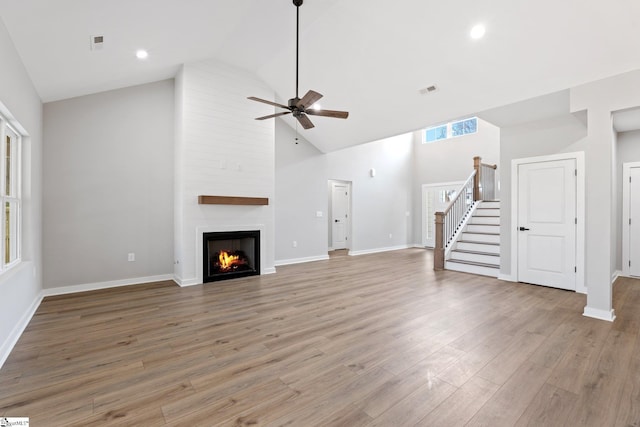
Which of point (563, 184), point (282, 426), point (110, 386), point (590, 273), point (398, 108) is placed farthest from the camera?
point (398, 108)

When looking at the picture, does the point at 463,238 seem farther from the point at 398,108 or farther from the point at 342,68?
the point at 342,68

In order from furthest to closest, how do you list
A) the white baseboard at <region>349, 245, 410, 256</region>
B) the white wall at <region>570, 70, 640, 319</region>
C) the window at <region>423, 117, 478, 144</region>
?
the window at <region>423, 117, 478, 144</region> < the white baseboard at <region>349, 245, 410, 256</region> < the white wall at <region>570, 70, 640, 319</region>

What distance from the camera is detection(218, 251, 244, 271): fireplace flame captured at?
5441 mm

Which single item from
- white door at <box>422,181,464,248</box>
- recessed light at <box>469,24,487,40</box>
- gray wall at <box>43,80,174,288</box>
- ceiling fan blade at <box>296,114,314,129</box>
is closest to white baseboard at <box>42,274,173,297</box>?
gray wall at <box>43,80,174,288</box>

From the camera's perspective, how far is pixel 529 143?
486 cm

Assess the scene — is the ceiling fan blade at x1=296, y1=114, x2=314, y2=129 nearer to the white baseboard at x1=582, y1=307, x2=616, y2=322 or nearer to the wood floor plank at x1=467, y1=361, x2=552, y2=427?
the wood floor plank at x1=467, y1=361, x2=552, y2=427

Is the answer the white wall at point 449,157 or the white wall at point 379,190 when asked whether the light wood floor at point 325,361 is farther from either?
the white wall at point 449,157

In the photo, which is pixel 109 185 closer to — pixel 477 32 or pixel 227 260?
pixel 227 260

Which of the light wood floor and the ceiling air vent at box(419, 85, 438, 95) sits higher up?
the ceiling air vent at box(419, 85, 438, 95)

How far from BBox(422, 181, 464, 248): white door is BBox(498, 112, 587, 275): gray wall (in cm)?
411

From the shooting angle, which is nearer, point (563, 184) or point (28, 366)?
point (28, 366)

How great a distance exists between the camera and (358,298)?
13.5 ft

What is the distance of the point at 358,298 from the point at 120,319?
287 cm

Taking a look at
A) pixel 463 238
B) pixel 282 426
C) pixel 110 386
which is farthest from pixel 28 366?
pixel 463 238
